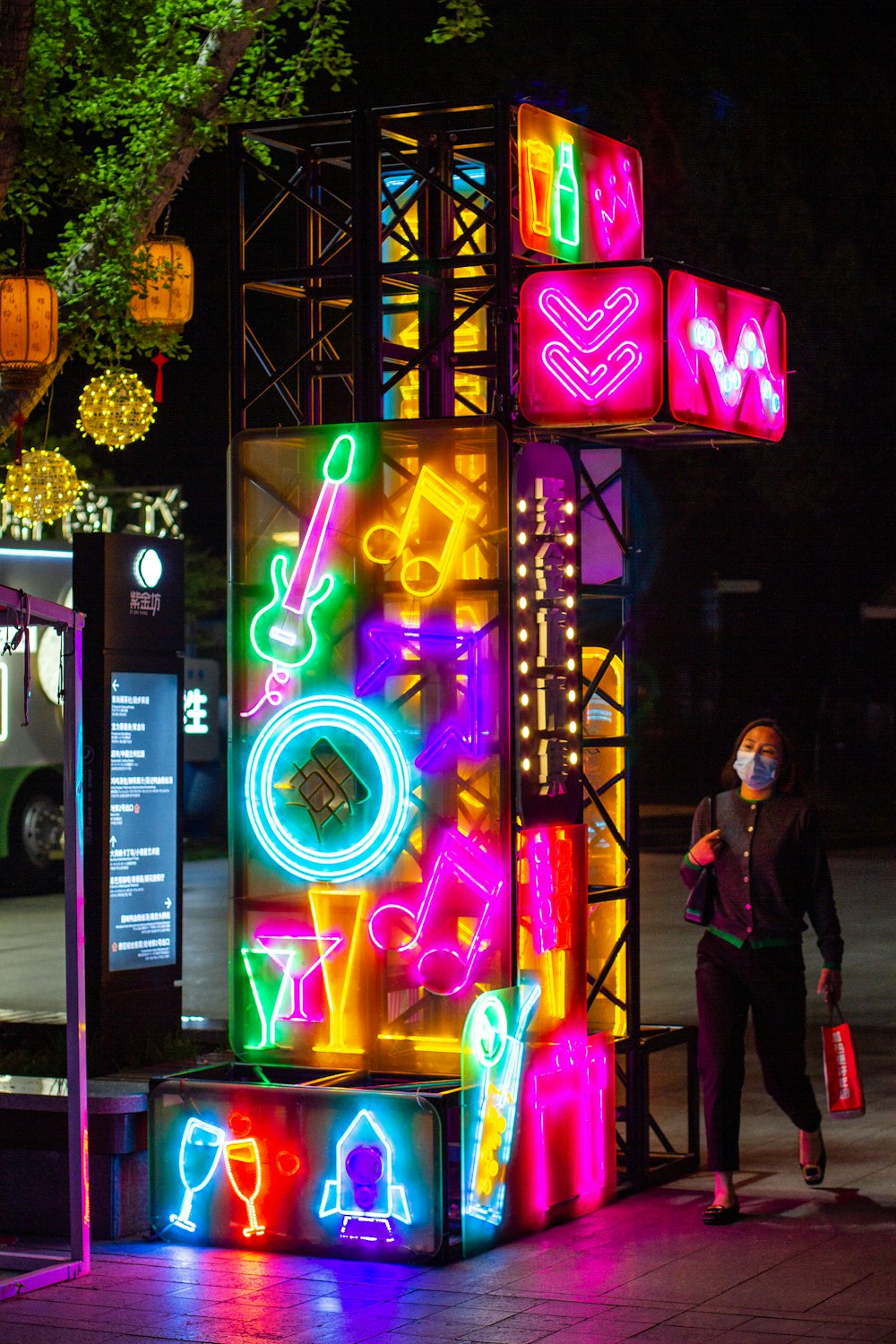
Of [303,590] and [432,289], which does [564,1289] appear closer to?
[303,590]

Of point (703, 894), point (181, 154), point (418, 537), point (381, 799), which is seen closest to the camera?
point (381, 799)

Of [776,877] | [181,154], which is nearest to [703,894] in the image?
[776,877]

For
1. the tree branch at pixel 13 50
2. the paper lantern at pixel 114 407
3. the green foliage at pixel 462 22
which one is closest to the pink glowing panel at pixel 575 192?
the tree branch at pixel 13 50

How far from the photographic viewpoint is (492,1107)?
7941mm

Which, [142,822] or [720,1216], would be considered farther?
[142,822]

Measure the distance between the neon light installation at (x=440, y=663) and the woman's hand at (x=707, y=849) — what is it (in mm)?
915

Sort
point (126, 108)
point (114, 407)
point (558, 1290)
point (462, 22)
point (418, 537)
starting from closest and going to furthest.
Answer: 1. point (558, 1290)
2. point (418, 537)
3. point (126, 108)
4. point (462, 22)
5. point (114, 407)

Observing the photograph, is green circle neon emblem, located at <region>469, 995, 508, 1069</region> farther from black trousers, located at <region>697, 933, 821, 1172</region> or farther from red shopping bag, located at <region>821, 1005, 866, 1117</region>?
red shopping bag, located at <region>821, 1005, 866, 1117</region>

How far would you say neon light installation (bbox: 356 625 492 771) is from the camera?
321 inches

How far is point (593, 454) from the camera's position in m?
9.40

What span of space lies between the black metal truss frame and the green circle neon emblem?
3.16 feet

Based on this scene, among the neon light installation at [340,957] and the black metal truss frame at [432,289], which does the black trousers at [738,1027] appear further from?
the neon light installation at [340,957]

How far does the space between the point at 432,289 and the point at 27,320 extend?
361 cm

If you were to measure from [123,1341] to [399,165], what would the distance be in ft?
16.3
